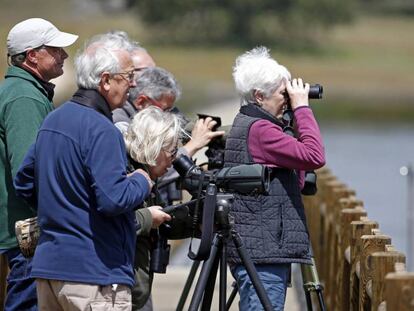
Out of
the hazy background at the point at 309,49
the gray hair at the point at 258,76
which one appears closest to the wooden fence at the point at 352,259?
the gray hair at the point at 258,76

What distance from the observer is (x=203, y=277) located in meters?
5.25

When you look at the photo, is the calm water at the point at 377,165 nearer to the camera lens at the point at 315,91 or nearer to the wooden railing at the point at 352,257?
the wooden railing at the point at 352,257

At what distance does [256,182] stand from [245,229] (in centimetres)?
36

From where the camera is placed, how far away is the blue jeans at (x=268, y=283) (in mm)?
5391

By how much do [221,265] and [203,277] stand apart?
88 millimetres

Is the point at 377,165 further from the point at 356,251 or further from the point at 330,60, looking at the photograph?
the point at 330,60

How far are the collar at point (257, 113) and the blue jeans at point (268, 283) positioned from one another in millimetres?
598

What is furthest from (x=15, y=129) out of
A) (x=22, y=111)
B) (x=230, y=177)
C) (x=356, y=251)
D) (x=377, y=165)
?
(x=377, y=165)

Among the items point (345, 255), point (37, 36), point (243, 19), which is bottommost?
point (243, 19)

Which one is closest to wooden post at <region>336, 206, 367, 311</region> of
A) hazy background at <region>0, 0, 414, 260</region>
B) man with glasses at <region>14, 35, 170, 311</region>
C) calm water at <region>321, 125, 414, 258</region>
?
man with glasses at <region>14, 35, 170, 311</region>

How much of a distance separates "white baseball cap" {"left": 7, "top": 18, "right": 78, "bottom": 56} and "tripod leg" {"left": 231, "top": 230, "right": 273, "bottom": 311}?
3.43ft

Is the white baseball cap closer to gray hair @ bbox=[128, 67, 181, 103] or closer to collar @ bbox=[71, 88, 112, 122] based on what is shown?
collar @ bbox=[71, 88, 112, 122]

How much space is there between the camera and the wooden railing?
4136 mm

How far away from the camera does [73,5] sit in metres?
102
